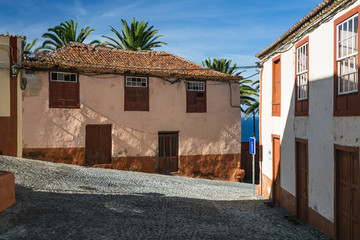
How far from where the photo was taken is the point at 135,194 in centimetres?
1187

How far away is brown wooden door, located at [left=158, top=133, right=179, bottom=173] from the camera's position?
19.7 metres

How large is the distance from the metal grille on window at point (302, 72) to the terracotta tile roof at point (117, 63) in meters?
9.12

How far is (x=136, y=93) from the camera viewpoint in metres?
18.9

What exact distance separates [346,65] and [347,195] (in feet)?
9.72

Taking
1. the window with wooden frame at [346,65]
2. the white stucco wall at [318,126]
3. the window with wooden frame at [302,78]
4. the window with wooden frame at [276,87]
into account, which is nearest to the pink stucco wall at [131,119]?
the window with wooden frame at [276,87]

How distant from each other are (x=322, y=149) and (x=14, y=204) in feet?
26.5

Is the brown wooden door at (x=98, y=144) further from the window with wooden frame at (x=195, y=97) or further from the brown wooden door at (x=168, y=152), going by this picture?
the window with wooden frame at (x=195, y=97)

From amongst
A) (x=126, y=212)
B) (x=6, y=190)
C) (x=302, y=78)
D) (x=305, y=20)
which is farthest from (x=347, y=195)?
(x=6, y=190)

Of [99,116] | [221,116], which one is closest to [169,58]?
[221,116]

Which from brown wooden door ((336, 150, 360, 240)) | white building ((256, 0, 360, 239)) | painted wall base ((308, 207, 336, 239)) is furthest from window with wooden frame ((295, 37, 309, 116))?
painted wall base ((308, 207, 336, 239))

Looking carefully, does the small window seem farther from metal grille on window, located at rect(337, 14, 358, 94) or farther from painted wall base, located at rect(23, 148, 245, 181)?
metal grille on window, located at rect(337, 14, 358, 94)

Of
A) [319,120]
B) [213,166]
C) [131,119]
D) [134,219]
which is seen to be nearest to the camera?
[134,219]

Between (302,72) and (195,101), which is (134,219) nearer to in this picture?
(302,72)

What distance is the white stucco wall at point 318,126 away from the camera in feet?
25.9
